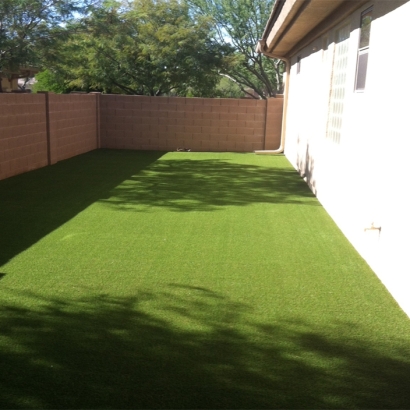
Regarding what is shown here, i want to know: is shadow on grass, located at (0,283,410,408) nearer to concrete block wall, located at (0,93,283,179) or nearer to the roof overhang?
the roof overhang

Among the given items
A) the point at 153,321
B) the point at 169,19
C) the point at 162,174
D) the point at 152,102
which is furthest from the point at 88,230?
the point at 169,19

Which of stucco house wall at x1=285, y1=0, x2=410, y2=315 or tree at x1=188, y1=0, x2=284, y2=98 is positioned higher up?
tree at x1=188, y1=0, x2=284, y2=98

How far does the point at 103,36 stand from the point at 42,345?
1711cm

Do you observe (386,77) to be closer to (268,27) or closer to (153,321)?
(153,321)

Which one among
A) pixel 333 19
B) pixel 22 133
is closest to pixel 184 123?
pixel 22 133

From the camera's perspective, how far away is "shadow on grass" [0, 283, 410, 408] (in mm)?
2945

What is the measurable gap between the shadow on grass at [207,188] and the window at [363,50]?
251 centimetres

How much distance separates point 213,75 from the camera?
80.2 feet

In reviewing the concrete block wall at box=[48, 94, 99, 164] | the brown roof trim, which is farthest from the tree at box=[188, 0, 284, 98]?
the brown roof trim

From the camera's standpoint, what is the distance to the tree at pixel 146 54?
21.3 metres

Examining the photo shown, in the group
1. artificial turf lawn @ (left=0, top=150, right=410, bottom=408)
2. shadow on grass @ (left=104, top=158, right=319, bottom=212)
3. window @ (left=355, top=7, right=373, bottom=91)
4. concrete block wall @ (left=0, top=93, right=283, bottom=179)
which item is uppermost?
window @ (left=355, top=7, right=373, bottom=91)

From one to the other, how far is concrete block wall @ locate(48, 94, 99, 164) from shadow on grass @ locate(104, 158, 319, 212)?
7.25ft

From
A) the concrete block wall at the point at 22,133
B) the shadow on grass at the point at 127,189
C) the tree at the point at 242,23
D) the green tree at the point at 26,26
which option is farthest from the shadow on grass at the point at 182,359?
the tree at the point at 242,23

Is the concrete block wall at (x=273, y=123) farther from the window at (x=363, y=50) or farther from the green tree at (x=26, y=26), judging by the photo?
the window at (x=363, y=50)
